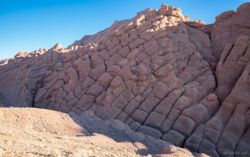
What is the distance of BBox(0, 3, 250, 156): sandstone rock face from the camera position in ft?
45.3

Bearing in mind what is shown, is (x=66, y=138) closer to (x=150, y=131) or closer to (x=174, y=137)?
(x=150, y=131)

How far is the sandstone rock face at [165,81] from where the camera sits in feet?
45.3

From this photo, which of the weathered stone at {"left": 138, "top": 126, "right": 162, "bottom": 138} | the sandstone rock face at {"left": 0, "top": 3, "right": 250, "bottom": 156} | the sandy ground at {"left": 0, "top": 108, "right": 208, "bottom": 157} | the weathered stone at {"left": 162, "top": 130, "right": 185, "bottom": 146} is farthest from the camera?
the weathered stone at {"left": 138, "top": 126, "right": 162, "bottom": 138}

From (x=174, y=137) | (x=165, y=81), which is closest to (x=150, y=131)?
(x=174, y=137)

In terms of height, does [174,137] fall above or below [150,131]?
below

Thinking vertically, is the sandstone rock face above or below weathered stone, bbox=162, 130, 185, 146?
above

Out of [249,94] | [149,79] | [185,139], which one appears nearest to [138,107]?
[149,79]

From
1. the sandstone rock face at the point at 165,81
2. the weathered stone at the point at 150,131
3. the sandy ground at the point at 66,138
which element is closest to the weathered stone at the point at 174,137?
the sandstone rock face at the point at 165,81

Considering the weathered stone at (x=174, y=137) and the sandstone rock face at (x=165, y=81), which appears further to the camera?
the sandstone rock face at (x=165, y=81)

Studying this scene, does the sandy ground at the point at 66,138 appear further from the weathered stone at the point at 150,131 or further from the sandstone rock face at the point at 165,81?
the sandstone rock face at the point at 165,81

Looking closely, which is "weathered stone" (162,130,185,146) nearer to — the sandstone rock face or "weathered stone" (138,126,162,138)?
the sandstone rock face

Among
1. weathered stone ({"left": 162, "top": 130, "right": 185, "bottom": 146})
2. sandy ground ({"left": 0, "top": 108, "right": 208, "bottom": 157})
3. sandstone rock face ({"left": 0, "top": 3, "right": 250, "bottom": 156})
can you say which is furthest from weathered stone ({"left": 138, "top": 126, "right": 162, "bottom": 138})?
sandy ground ({"left": 0, "top": 108, "right": 208, "bottom": 157})

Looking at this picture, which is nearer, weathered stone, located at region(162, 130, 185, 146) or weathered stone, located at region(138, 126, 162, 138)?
weathered stone, located at region(162, 130, 185, 146)

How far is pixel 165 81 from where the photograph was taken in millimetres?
16031
